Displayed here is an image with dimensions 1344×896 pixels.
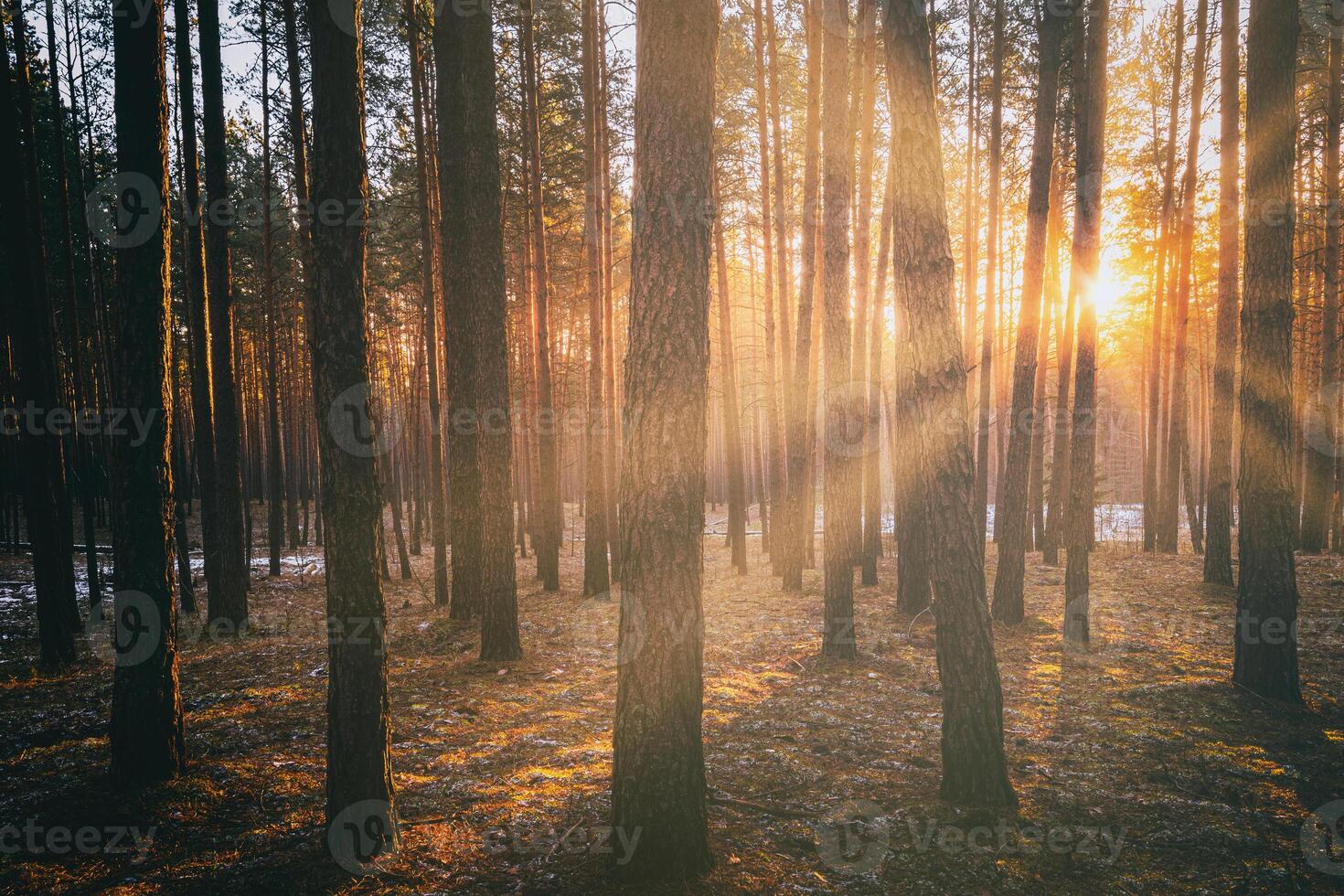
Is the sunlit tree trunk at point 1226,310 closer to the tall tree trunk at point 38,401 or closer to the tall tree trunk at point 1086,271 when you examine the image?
the tall tree trunk at point 1086,271

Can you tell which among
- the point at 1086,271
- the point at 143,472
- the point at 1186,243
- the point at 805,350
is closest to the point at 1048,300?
the point at 1186,243

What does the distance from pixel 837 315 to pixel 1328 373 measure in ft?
45.1

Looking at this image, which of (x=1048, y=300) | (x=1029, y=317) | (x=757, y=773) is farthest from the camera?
(x=1048, y=300)

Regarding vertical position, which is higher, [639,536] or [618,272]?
[618,272]

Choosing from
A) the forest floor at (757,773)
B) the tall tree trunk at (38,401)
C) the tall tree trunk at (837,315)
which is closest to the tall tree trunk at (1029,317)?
the forest floor at (757,773)

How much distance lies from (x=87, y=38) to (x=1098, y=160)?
18213mm

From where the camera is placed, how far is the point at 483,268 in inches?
297

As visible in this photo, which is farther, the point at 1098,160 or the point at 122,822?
the point at 1098,160

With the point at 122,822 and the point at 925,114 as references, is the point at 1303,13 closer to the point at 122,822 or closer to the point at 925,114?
the point at 925,114

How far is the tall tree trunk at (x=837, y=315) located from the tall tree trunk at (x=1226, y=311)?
6670 mm

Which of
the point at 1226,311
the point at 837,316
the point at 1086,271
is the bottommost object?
the point at 837,316

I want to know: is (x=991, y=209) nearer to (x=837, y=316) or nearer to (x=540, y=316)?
(x=837, y=316)

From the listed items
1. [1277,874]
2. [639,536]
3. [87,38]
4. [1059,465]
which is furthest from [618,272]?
[1277,874]

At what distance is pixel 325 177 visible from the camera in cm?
329
